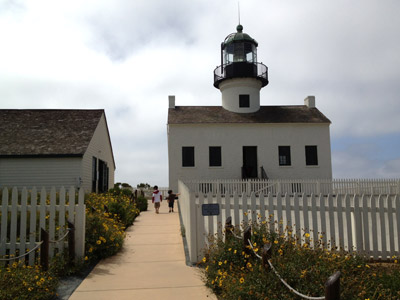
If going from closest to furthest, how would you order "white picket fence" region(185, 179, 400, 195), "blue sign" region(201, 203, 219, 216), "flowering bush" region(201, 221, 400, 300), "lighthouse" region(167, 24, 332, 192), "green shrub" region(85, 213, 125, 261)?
1. "flowering bush" region(201, 221, 400, 300)
2. "blue sign" region(201, 203, 219, 216)
3. "green shrub" region(85, 213, 125, 261)
4. "white picket fence" region(185, 179, 400, 195)
5. "lighthouse" region(167, 24, 332, 192)

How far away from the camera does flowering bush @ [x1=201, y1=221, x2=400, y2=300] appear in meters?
3.62

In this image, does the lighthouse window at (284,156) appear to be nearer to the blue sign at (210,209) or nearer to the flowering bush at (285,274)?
the blue sign at (210,209)

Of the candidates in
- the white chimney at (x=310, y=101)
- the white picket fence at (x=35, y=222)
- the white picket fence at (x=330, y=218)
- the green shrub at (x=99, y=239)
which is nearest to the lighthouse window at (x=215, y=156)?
the white chimney at (x=310, y=101)

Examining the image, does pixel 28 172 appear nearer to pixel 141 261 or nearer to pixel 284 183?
pixel 141 261

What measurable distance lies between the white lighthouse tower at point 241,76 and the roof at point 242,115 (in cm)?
82

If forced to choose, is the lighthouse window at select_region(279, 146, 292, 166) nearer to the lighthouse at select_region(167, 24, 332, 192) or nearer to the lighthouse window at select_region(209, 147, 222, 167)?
the lighthouse at select_region(167, 24, 332, 192)

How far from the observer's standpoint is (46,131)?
16.4m

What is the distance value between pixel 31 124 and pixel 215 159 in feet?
39.9

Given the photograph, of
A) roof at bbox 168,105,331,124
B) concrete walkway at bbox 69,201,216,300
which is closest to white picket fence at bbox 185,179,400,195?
roof at bbox 168,105,331,124

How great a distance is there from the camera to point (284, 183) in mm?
21016

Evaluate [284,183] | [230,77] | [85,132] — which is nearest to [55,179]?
[85,132]

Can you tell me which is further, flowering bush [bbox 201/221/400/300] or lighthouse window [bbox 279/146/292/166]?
lighthouse window [bbox 279/146/292/166]

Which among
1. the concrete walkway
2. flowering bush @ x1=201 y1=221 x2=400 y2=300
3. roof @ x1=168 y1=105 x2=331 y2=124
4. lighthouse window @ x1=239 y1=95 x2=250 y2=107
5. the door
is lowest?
the concrete walkway

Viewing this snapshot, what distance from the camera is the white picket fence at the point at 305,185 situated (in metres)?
Result: 19.5
